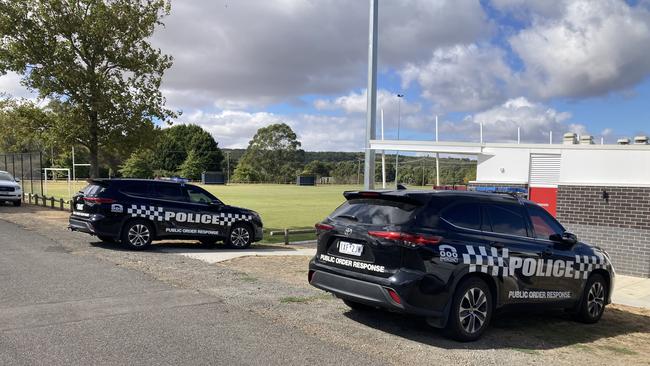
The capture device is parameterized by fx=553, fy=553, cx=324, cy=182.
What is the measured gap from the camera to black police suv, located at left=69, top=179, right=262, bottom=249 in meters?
12.0

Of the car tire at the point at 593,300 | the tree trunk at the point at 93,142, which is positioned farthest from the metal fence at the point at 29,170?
the car tire at the point at 593,300

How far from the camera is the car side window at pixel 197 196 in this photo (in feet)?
43.1

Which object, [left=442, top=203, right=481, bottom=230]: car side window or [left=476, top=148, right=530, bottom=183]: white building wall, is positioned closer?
[left=442, top=203, right=481, bottom=230]: car side window

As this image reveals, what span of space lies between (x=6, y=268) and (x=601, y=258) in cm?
911

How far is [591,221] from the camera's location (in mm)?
12352

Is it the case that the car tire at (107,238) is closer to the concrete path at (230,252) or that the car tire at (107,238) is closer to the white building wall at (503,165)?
the concrete path at (230,252)

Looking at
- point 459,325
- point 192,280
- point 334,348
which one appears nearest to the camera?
point 334,348

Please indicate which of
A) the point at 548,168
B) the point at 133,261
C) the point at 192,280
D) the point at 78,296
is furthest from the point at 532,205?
the point at 548,168

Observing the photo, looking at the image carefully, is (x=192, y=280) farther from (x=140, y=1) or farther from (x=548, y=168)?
(x=140, y=1)

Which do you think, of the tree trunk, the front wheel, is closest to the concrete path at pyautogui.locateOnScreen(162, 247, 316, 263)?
the front wheel

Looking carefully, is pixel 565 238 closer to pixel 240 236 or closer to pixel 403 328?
pixel 403 328

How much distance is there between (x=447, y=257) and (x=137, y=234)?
843cm

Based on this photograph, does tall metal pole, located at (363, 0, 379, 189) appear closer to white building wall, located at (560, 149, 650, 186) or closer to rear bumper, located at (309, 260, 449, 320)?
white building wall, located at (560, 149, 650, 186)

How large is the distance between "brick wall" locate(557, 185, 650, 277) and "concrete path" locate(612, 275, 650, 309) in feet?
1.38
